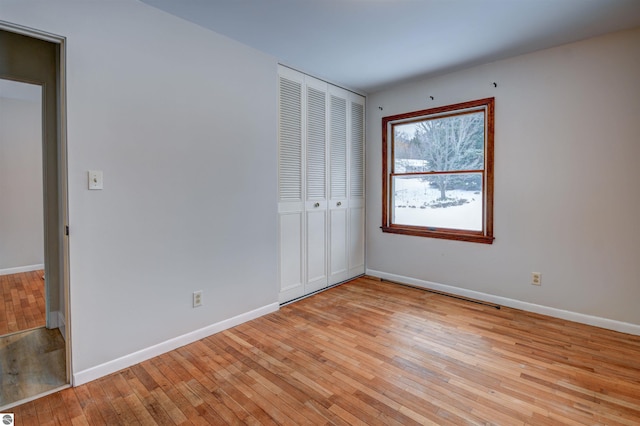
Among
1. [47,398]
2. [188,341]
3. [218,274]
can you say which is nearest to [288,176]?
[218,274]

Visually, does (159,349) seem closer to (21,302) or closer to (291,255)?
(291,255)

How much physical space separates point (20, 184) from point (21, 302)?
1887 millimetres

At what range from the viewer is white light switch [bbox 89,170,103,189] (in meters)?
2.01

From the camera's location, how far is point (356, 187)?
430 cm

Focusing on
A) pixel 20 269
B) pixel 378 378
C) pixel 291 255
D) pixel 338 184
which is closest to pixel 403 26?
pixel 338 184

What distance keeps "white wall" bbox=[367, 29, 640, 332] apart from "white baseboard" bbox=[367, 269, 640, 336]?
2 cm

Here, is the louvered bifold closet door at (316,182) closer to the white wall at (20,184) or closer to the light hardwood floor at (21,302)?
the light hardwood floor at (21,302)

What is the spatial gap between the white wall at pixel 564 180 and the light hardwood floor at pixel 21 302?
417cm

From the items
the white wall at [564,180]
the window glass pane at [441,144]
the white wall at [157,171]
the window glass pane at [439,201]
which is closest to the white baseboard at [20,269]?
the white wall at [157,171]

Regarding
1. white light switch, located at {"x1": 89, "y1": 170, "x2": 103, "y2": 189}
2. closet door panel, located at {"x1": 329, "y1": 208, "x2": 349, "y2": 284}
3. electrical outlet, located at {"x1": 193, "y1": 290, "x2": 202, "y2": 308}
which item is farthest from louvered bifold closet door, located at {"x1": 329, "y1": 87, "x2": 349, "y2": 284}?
white light switch, located at {"x1": 89, "y1": 170, "x2": 103, "y2": 189}

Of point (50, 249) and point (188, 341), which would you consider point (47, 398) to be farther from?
point (50, 249)

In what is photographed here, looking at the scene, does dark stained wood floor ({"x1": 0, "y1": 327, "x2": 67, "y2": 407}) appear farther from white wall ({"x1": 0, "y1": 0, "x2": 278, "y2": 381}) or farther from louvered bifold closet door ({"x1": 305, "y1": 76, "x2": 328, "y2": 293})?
louvered bifold closet door ({"x1": 305, "y1": 76, "x2": 328, "y2": 293})

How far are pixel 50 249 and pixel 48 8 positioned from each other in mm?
1928

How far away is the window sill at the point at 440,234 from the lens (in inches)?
135
